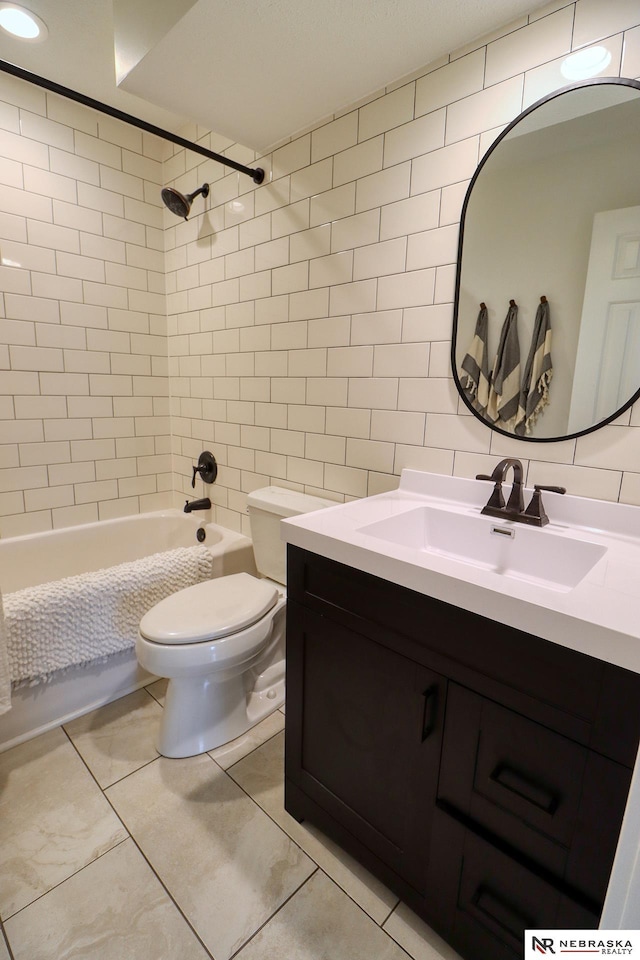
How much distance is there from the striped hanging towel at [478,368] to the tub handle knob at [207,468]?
1409 millimetres

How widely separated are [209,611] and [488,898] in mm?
1013

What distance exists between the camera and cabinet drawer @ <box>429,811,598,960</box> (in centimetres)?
79

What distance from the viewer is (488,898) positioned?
881mm

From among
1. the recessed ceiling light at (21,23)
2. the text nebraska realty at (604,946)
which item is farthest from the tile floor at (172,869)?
the recessed ceiling light at (21,23)

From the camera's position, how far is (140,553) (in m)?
2.46

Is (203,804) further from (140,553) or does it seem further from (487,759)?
(140,553)

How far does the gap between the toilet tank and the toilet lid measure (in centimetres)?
11

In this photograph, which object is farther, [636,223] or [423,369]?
[423,369]

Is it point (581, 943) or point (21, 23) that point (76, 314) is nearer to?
point (21, 23)

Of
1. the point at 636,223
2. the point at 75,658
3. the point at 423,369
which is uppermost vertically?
the point at 636,223

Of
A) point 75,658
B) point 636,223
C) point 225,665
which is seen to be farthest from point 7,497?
point 636,223

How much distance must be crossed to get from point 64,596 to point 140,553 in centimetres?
92

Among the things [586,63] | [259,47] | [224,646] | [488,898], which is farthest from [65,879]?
[586,63]

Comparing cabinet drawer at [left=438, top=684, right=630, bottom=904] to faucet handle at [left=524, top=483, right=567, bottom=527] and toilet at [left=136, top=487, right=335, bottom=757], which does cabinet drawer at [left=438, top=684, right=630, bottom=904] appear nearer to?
faucet handle at [left=524, top=483, right=567, bottom=527]
